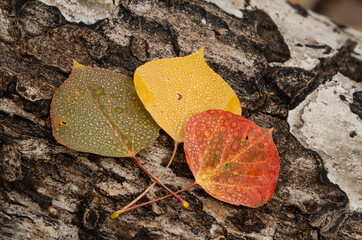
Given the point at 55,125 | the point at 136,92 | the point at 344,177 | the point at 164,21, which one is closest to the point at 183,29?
the point at 164,21

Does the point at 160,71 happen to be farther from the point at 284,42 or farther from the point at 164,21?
the point at 284,42

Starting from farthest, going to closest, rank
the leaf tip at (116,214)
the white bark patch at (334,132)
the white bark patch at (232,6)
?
1. the white bark patch at (232,6)
2. the white bark patch at (334,132)
3. the leaf tip at (116,214)

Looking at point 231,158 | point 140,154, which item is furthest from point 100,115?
point 231,158

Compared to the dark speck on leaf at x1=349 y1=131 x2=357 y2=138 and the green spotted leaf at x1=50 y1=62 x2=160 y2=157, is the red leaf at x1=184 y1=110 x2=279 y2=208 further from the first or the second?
the dark speck on leaf at x1=349 y1=131 x2=357 y2=138

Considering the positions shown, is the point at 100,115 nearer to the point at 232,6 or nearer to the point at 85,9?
the point at 85,9

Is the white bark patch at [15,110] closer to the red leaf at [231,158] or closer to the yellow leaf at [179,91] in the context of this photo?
the yellow leaf at [179,91]

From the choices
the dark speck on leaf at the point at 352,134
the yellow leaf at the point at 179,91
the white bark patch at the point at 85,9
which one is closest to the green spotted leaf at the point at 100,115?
the yellow leaf at the point at 179,91
